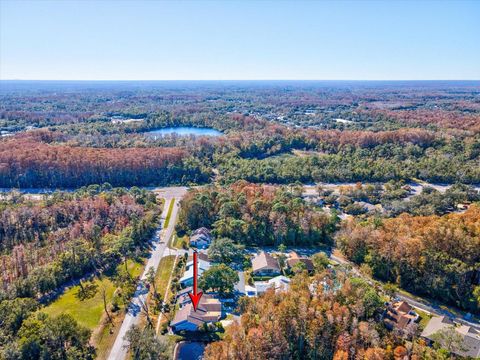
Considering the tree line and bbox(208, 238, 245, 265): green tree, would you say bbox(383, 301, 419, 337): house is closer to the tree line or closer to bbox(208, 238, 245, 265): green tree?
the tree line

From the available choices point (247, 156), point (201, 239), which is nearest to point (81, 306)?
point (201, 239)

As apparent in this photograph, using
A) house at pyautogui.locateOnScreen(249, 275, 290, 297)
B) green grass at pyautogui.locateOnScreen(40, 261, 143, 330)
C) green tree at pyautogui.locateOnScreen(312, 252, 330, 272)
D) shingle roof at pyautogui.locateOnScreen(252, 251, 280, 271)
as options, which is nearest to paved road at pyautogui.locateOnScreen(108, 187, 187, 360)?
green grass at pyautogui.locateOnScreen(40, 261, 143, 330)

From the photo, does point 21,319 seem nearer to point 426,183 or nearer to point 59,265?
point 59,265

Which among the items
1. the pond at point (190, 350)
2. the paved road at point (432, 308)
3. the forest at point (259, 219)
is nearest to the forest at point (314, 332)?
the pond at point (190, 350)

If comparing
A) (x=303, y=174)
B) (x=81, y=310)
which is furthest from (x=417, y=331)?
(x=303, y=174)

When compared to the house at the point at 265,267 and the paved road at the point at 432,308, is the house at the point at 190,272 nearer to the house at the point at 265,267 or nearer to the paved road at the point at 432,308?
the house at the point at 265,267

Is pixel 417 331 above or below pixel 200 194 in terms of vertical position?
below
